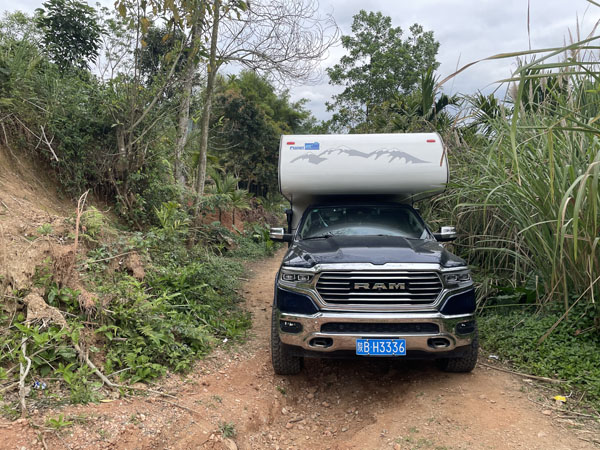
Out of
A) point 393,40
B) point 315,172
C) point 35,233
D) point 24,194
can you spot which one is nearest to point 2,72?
point 24,194

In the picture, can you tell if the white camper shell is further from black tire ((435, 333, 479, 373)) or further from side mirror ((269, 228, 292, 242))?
black tire ((435, 333, 479, 373))

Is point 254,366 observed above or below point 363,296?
below

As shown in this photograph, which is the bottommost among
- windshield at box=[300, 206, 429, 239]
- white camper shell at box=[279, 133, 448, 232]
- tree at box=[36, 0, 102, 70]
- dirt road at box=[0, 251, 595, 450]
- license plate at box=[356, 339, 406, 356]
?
dirt road at box=[0, 251, 595, 450]

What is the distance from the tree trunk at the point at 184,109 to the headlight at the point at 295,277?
16.5 feet

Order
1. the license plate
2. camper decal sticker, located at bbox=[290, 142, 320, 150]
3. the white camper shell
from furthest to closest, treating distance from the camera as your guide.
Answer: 1. camper decal sticker, located at bbox=[290, 142, 320, 150]
2. the white camper shell
3. the license plate

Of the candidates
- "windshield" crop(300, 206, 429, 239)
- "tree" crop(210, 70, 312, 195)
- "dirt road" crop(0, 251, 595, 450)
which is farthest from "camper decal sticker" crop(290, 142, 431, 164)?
"tree" crop(210, 70, 312, 195)

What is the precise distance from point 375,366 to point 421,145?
9.42 feet

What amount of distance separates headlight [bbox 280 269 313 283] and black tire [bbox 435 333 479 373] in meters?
1.64

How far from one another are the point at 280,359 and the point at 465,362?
5.83 feet

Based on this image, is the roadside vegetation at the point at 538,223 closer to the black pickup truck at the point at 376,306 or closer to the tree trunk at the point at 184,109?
the black pickup truck at the point at 376,306

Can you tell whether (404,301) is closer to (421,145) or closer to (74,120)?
(421,145)

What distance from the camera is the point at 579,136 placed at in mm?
4285

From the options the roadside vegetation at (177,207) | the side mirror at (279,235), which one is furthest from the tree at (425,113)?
the side mirror at (279,235)

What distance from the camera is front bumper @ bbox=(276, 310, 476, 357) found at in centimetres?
354
